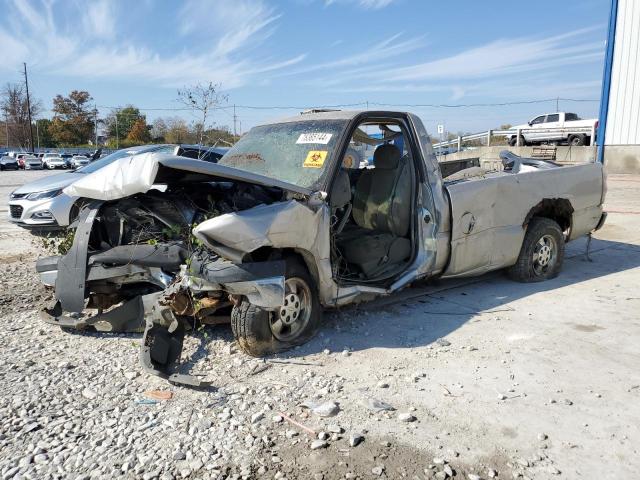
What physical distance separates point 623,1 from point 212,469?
2285cm

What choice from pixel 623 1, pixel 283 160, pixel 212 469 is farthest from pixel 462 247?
pixel 623 1

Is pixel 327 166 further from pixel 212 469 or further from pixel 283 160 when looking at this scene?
pixel 212 469

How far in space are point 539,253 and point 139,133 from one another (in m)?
61.6

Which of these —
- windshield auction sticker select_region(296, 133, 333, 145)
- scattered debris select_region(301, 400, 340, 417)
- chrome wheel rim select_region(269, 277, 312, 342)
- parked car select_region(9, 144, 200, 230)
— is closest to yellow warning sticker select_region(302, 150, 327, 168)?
windshield auction sticker select_region(296, 133, 333, 145)

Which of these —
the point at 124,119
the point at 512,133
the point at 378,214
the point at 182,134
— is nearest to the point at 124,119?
the point at 124,119

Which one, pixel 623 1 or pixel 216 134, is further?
pixel 623 1

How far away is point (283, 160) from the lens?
4.49 m

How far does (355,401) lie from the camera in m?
3.21

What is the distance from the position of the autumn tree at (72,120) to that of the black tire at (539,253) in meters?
73.5

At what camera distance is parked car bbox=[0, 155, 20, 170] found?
4322 cm

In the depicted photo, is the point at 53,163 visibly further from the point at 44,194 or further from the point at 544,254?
the point at 544,254

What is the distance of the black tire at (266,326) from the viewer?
Result: 3.67m

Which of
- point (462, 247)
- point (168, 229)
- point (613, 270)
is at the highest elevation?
point (168, 229)

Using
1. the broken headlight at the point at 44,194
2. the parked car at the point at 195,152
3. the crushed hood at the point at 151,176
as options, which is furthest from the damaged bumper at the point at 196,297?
the broken headlight at the point at 44,194
